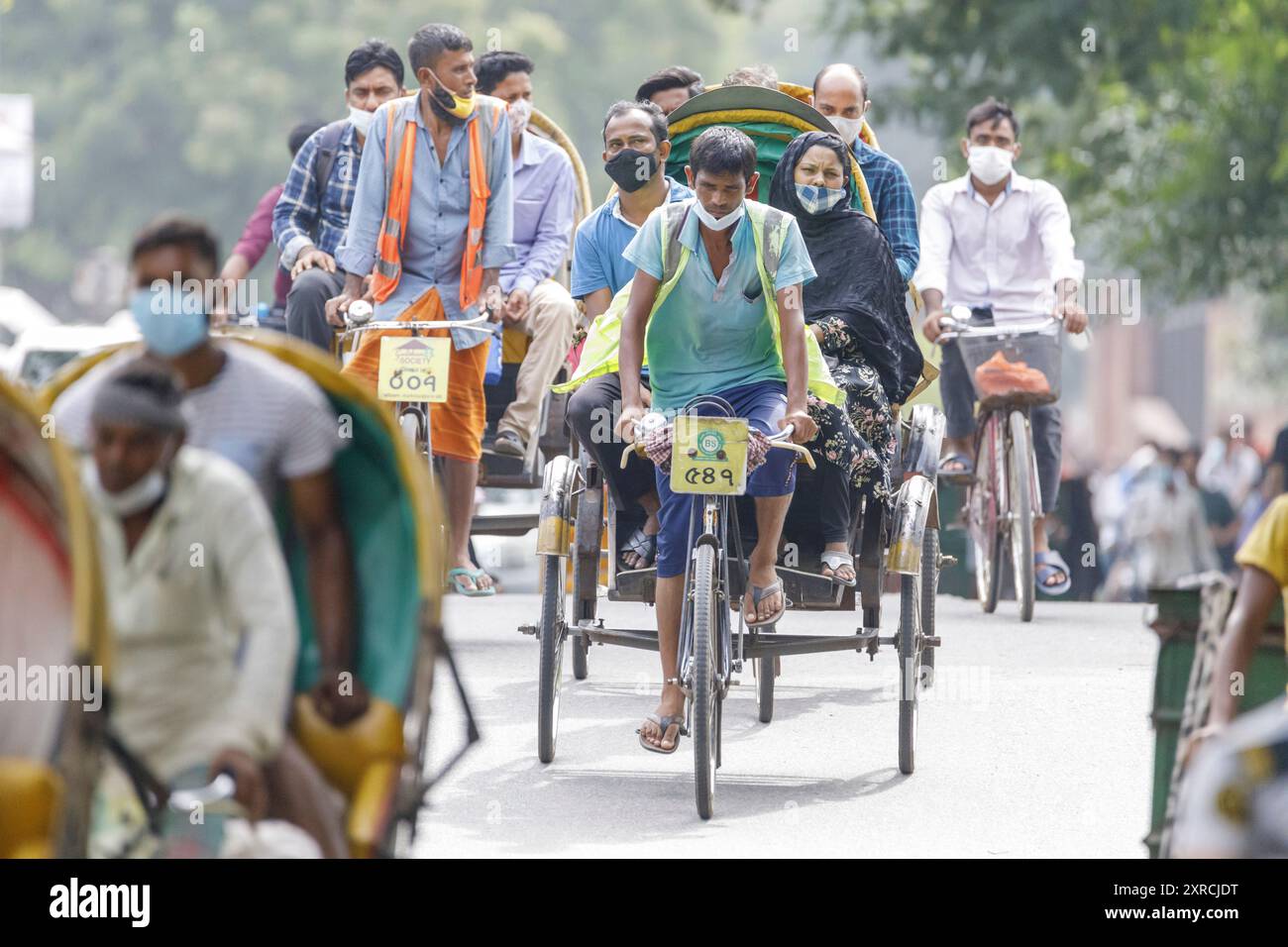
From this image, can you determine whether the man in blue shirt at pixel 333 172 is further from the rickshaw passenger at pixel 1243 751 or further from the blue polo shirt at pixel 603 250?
the rickshaw passenger at pixel 1243 751

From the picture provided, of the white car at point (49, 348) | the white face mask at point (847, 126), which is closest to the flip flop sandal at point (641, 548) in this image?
the white face mask at point (847, 126)

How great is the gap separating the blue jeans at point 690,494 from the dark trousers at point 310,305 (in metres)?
3.43

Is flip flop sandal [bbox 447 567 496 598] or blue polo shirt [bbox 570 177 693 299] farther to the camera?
flip flop sandal [bbox 447 567 496 598]

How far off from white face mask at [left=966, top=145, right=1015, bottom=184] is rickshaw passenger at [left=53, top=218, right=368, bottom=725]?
8171 millimetres

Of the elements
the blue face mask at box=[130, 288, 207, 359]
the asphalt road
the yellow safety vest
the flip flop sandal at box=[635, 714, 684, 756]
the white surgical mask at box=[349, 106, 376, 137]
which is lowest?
the asphalt road

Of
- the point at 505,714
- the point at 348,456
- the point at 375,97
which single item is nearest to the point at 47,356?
the point at 375,97

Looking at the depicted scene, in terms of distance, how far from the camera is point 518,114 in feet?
38.5

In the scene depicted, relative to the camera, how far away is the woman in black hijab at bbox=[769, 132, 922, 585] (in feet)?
27.8

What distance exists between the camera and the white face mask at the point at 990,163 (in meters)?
12.7

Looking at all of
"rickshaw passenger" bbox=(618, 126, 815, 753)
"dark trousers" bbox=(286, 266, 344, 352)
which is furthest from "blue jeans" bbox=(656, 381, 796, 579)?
"dark trousers" bbox=(286, 266, 344, 352)

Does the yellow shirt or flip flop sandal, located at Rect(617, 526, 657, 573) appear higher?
the yellow shirt

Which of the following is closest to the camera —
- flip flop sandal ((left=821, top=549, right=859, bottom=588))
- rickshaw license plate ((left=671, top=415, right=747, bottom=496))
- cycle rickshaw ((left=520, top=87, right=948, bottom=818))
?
rickshaw license plate ((left=671, top=415, right=747, bottom=496))

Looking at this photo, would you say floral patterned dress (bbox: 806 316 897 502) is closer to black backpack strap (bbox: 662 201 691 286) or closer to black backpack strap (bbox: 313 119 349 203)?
black backpack strap (bbox: 662 201 691 286)

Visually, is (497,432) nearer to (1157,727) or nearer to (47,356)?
(1157,727)
